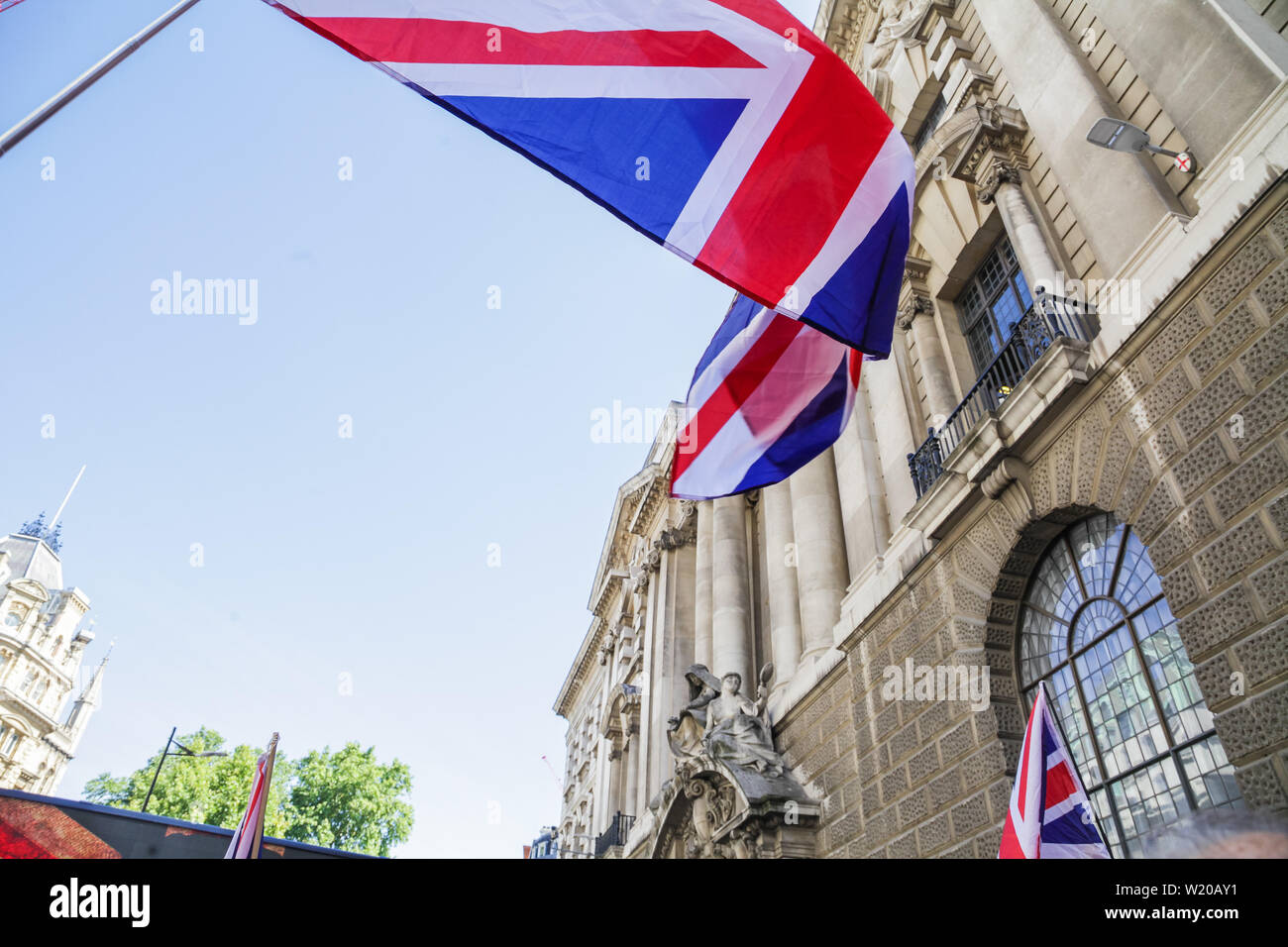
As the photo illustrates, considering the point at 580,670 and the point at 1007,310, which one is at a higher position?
the point at 580,670

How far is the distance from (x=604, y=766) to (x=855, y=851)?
25.9 m

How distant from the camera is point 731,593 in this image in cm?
2334

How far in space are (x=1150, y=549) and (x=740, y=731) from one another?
9.95m

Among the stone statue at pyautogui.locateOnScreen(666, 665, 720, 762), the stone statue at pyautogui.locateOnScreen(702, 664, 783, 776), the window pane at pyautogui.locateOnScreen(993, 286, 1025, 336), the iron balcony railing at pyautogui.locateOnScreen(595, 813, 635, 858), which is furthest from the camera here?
the iron balcony railing at pyautogui.locateOnScreen(595, 813, 635, 858)

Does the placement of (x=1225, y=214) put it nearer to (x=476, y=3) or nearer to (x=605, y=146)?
(x=605, y=146)

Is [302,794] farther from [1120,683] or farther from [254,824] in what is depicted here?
[1120,683]

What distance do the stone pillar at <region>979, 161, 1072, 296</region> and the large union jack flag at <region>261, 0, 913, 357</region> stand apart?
14.9 feet

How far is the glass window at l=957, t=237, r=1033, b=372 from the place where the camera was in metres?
13.4

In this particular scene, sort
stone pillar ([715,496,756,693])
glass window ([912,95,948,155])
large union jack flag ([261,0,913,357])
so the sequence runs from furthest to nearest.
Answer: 1. stone pillar ([715,496,756,693])
2. glass window ([912,95,948,155])
3. large union jack flag ([261,0,913,357])

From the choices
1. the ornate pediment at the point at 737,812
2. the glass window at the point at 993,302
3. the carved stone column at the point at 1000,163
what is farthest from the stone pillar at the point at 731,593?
the carved stone column at the point at 1000,163

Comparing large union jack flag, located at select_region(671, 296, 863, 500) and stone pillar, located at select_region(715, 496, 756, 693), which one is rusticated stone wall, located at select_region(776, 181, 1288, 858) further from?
stone pillar, located at select_region(715, 496, 756, 693)

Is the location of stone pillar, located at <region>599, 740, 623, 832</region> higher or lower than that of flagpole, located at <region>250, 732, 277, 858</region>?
higher

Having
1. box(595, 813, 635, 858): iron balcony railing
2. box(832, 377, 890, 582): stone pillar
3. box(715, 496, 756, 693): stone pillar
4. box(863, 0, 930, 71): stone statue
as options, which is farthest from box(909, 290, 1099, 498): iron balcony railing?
box(595, 813, 635, 858): iron balcony railing

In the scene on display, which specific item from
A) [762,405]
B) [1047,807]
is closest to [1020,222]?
[762,405]
